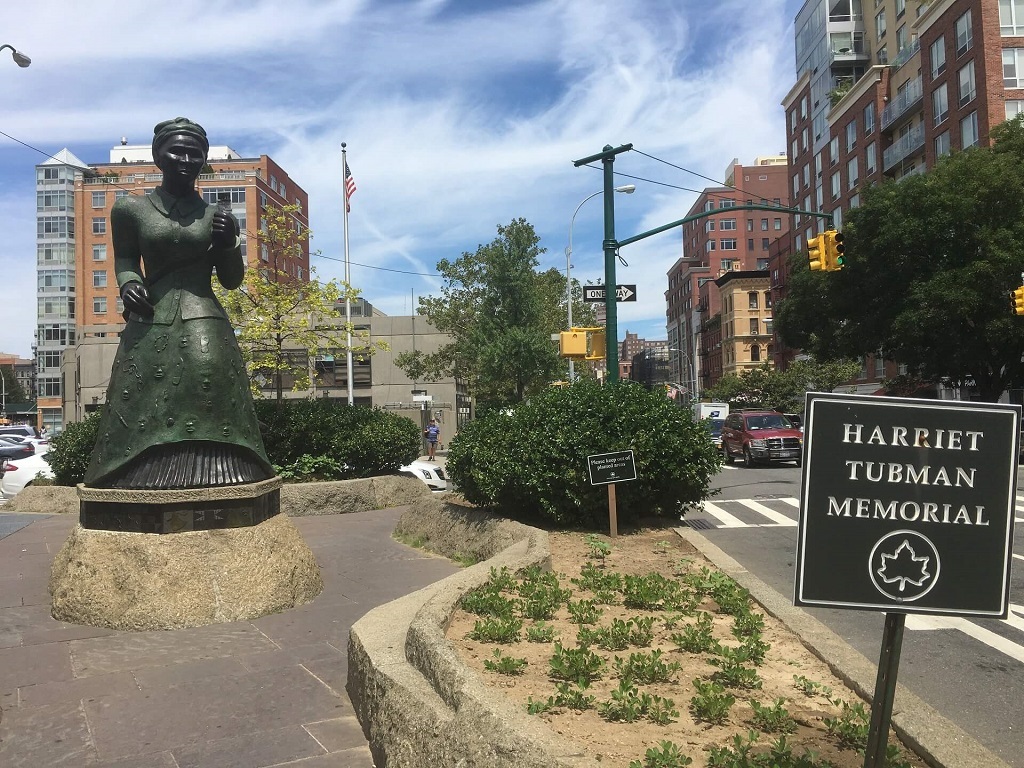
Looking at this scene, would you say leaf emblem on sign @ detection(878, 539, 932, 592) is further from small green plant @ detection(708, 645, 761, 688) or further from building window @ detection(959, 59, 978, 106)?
building window @ detection(959, 59, 978, 106)

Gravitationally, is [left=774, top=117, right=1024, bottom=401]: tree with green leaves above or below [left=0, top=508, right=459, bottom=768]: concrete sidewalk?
above

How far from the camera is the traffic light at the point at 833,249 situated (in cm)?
1600

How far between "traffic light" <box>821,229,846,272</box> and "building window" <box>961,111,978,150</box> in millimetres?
27842

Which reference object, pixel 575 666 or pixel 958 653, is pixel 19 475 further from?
pixel 958 653

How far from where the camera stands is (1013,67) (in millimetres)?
37125

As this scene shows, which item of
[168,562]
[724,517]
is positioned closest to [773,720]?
[168,562]

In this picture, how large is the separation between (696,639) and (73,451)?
12.3 metres

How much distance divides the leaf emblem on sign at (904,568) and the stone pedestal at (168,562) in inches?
195

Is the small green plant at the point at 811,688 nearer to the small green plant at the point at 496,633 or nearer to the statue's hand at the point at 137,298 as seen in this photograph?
the small green plant at the point at 496,633

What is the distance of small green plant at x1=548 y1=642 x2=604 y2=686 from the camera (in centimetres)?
396

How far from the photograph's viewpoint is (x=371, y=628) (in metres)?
4.55

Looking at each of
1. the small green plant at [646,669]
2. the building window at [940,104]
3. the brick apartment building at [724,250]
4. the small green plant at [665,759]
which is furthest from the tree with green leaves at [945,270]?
the brick apartment building at [724,250]

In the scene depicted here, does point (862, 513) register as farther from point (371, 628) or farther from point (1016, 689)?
point (1016, 689)

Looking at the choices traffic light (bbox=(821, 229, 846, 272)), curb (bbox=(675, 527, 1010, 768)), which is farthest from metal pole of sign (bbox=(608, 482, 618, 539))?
traffic light (bbox=(821, 229, 846, 272))
